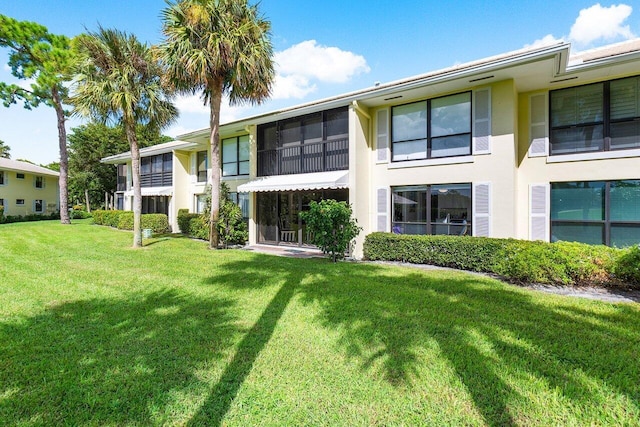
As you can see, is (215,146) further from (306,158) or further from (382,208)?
(382,208)

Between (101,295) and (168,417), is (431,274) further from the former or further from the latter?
(101,295)

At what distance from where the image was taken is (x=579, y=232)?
1231 cm

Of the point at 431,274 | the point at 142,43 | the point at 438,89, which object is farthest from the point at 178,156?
the point at 431,274

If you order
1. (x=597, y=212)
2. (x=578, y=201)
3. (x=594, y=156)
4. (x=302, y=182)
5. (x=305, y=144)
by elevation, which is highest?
(x=305, y=144)

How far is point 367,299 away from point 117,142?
Answer: 60.7 metres

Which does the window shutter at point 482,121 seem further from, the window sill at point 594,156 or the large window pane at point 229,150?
the large window pane at point 229,150

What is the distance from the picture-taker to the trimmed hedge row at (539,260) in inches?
352

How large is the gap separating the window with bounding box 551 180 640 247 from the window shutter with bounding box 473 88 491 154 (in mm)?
3528

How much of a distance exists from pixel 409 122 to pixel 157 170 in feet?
83.3

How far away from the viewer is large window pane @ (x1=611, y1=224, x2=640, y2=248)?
37.0ft

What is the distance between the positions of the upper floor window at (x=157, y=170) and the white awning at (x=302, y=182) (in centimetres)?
1417

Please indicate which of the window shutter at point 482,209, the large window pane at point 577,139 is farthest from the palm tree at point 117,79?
the large window pane at point 577,139

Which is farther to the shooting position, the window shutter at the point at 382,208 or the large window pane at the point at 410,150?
the window shutter at the point at 382,208

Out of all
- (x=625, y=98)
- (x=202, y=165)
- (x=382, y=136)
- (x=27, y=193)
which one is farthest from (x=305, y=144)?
(x=27, y=193)
